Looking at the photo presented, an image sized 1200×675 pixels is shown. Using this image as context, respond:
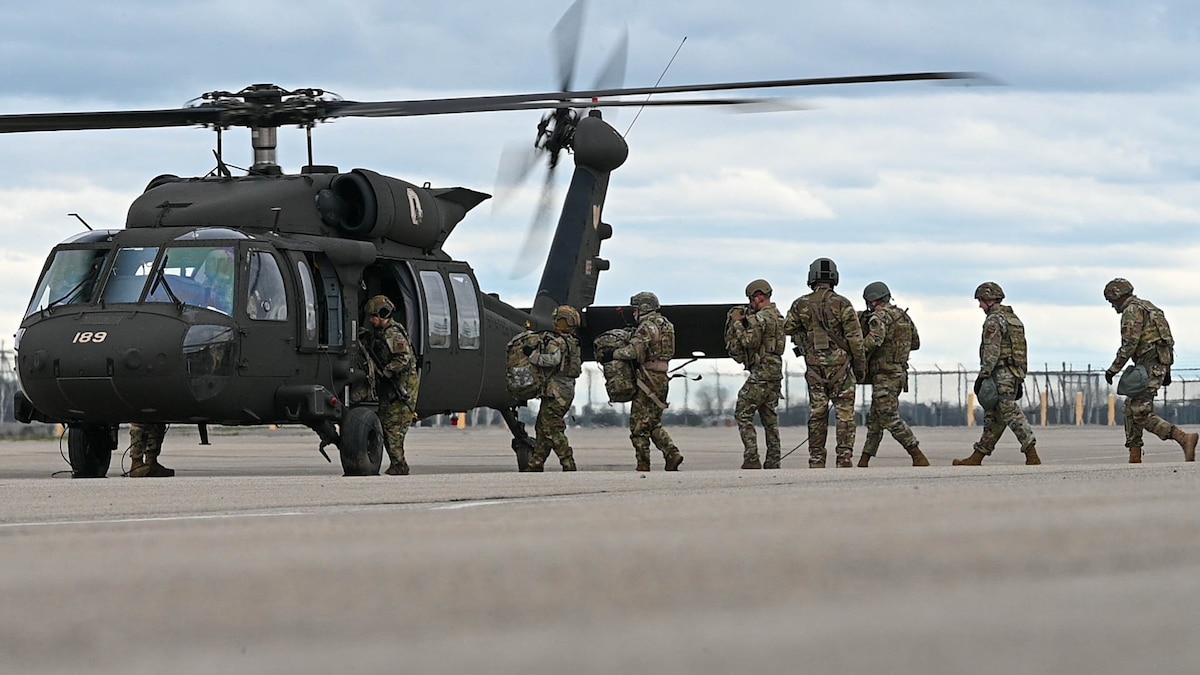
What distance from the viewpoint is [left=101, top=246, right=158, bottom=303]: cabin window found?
1220 cm

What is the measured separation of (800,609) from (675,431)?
110 ft

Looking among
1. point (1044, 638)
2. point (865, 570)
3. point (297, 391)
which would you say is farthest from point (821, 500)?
point (297, 391)

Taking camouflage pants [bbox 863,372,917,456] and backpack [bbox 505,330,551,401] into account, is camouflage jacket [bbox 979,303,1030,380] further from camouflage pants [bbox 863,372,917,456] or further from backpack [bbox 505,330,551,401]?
backpack [bbox 505,330,551,401]

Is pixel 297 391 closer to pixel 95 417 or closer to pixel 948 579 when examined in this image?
pixel 95 417

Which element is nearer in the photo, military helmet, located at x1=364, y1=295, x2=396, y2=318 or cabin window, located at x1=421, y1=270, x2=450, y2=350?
military helmet, located at x1=364, y1=295, x2=396, y2=318

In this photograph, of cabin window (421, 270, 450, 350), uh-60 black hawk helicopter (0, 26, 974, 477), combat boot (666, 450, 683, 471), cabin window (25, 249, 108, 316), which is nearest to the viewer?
uh-60 black hawk helicopter (0, 26, 974, 477)

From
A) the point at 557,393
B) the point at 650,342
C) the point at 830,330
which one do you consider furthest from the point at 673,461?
the point at 830,330

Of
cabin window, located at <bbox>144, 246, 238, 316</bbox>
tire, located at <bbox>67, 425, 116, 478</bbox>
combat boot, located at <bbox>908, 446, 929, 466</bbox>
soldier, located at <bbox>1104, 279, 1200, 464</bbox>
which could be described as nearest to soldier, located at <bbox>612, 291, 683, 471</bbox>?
combat boot, located at <bbox>908, 446, 929, 466</bbox>

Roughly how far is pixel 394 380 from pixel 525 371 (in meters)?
1.06

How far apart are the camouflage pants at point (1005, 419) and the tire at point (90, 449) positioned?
23.6 feet

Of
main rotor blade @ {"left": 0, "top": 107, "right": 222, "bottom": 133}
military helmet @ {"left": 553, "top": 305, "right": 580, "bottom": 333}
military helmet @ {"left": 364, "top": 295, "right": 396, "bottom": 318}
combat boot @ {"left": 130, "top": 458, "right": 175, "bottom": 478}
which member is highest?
main rotor blade @ {"left": 0, "top": 107, "right": 222, "bottom": 133}

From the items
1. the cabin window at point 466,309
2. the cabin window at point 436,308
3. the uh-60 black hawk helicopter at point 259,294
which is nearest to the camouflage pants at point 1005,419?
the uh-60 black hawk helicopter at point 259,294

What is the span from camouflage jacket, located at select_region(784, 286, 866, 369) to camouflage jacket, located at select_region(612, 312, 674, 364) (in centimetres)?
112

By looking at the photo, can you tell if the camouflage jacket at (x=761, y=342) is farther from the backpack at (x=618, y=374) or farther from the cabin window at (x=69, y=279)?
the cabin window at (x=69, y=279)
